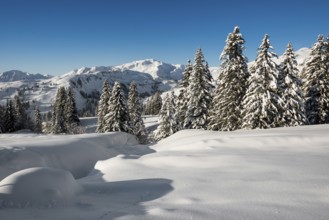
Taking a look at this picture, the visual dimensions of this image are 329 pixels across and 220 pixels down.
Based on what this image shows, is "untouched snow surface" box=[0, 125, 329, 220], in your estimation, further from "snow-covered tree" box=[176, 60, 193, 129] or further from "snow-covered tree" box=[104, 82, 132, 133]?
"snow-covered tree" box=[176, 60, 193, 129]

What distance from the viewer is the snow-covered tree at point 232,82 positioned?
27.9m

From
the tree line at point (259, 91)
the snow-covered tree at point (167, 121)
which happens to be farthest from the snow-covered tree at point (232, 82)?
the snow-covered tree at point (167, 121)

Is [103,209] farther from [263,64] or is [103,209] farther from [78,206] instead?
[263,64]

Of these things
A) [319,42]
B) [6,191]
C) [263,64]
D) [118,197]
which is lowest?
[118,197]

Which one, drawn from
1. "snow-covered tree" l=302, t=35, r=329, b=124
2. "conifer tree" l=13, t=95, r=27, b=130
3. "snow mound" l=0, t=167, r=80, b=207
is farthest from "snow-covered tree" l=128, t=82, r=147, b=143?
"snow mound" l=0, t=167, r=80, b=207

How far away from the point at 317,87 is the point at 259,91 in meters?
8.59

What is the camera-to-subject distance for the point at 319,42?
29203 mm

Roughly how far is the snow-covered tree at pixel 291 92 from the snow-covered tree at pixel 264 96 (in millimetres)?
965

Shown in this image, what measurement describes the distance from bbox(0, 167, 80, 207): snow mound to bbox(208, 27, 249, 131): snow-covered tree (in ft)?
77.2

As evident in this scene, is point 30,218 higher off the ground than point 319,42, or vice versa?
point 319,42

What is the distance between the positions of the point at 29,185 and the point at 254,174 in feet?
18.6

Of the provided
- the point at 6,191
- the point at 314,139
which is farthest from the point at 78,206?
the point at 314,139

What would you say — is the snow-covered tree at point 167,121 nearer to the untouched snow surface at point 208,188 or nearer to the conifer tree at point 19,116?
the untouched snow surface at point 208,188

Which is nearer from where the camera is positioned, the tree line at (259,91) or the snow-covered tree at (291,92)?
the tree line at (259,91)
